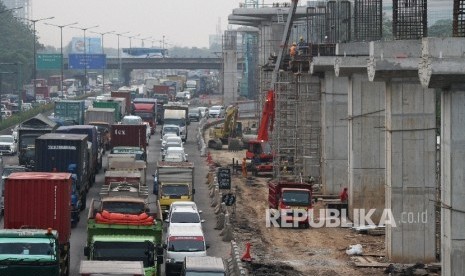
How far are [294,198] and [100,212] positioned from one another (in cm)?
1253

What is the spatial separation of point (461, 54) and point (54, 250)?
983 centimetres

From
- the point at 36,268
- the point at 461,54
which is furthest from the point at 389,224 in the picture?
the point at 36,268

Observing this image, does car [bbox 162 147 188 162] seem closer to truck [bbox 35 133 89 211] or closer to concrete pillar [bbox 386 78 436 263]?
truck [bbox 35 133 89 211]

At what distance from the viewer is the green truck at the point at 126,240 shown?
29797mm

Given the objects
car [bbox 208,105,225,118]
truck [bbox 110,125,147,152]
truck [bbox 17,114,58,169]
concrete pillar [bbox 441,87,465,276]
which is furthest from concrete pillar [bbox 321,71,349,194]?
car [bbox 208,105,225,118]

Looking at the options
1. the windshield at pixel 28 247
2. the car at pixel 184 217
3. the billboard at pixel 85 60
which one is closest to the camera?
the windshield at pixel 28 247

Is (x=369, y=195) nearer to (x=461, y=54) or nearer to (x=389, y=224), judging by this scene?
(x=389, y=224)

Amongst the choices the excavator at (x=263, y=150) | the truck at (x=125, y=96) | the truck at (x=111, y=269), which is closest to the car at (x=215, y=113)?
the truck at (x=125, y=96)

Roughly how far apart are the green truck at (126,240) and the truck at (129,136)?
29.2 m

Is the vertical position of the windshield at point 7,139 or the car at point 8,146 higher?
the windshield at point 7,139

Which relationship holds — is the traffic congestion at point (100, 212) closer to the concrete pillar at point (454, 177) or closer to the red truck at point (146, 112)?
the concrete pillar at point (454, 177)

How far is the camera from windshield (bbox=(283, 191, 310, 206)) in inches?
1842

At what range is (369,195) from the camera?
4909cm

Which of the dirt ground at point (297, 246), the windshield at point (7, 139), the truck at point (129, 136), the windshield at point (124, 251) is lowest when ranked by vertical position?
the dirt ground at point (297, 246)
